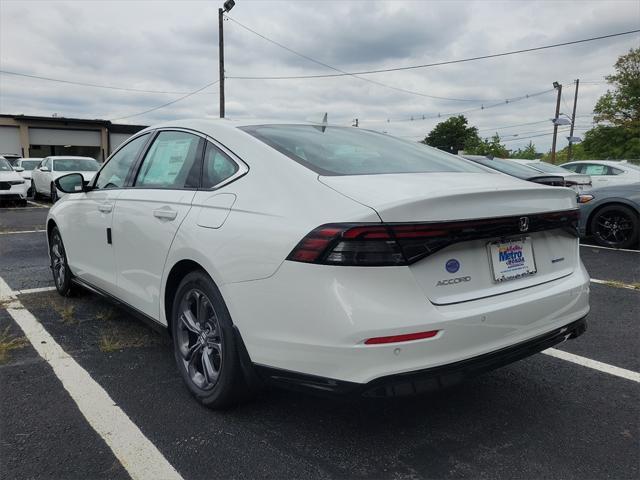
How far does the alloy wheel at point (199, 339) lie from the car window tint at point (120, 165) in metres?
1.35

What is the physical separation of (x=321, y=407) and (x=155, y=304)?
1.17 m

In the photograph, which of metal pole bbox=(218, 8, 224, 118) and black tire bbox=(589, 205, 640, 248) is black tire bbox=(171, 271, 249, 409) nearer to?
black tire bbox=(589, 205, 640, 248)

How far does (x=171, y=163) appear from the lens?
3256mm

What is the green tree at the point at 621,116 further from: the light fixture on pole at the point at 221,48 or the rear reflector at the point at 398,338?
the rear reflector at the point at 398,338

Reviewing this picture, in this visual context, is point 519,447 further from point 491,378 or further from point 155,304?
point 155,304

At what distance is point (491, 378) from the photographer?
3.20 metres

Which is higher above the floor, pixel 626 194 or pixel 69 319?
pixel 626 194

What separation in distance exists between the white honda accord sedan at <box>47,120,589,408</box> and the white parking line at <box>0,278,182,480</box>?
396 millimetres

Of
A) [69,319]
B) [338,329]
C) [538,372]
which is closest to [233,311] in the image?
[338,329]

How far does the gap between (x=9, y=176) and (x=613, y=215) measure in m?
15.2

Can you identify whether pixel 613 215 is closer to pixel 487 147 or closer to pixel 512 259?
pixel 512 259

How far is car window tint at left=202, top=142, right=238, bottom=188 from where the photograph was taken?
107 inches

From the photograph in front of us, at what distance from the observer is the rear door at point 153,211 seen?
2.93m

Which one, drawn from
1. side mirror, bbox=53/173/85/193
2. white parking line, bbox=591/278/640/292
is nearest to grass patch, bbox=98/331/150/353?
side mirror, bbox=53/173/85/193
